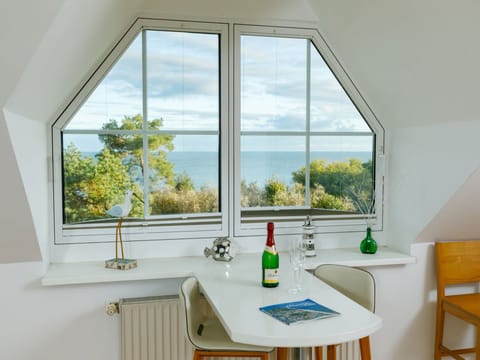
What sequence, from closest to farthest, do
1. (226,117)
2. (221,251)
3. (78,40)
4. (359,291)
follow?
(78,40)
(359,291)
(221,251)
(226,117)

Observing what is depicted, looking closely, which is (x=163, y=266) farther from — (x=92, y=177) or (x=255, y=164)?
(x=255, y=164)

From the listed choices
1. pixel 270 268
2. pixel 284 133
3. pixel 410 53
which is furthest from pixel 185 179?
pixel 410 53

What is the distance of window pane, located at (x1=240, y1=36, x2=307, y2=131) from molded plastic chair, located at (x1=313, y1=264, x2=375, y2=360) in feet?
3.26

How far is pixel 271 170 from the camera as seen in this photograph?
3164 mm

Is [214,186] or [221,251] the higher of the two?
[214,186]

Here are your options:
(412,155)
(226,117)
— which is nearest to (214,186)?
(226,117)

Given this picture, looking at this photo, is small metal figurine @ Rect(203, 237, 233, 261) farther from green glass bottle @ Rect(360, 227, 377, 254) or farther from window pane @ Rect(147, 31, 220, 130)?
green glass bottle @ Rect(360, 227, 377, 254)

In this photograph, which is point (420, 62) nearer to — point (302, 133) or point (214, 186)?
point (302, 133)

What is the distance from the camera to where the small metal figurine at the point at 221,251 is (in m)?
2.83

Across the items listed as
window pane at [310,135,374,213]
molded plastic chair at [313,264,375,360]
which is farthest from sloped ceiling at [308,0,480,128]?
molded plastic chair at [313,264,375,360]

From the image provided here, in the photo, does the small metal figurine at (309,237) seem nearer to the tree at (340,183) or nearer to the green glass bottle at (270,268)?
the tree at (340,183)

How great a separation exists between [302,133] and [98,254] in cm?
147

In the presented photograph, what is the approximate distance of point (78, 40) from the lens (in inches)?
82.7

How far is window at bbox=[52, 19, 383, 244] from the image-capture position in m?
2.85
